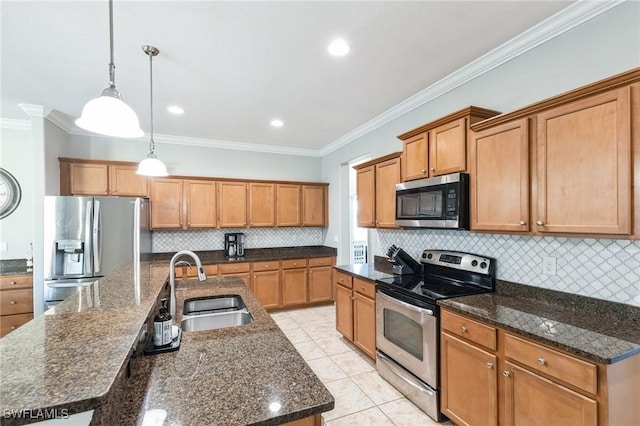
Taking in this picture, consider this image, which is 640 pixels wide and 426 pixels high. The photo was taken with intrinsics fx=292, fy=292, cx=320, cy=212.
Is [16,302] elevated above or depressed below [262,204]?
below

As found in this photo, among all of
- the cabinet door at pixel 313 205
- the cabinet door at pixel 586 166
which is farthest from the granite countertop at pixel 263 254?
the cabinet door at pixel 586 166

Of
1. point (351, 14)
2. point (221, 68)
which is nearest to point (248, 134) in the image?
point (221, 68)

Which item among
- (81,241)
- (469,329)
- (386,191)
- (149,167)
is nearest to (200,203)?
(81,241)

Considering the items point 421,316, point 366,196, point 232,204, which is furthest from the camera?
point 232,204

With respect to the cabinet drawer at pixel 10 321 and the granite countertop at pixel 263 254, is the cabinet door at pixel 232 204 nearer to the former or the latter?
the granite countertop at pixel 263 254

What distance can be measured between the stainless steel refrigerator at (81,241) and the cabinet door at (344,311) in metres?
2.37

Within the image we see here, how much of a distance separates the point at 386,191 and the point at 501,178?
1.39 meters

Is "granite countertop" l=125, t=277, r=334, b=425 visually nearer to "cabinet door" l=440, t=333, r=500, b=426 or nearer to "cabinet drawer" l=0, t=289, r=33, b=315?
"cabinet door" l=440, t=333, r=500, b=426

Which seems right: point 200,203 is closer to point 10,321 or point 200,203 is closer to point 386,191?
point 10,321

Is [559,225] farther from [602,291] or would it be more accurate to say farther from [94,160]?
[94,160]

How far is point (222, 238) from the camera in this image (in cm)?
509

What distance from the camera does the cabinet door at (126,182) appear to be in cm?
414

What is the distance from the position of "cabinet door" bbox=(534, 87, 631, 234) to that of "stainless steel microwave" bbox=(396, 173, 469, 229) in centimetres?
54

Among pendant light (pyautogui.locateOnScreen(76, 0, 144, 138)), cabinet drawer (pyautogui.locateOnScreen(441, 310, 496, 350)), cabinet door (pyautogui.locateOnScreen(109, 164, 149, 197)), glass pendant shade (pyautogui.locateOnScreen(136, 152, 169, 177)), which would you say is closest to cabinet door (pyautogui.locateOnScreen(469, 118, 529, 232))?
cabinet drawer (pyautogui.locateOnScreen(441, 310, 496, 350))
